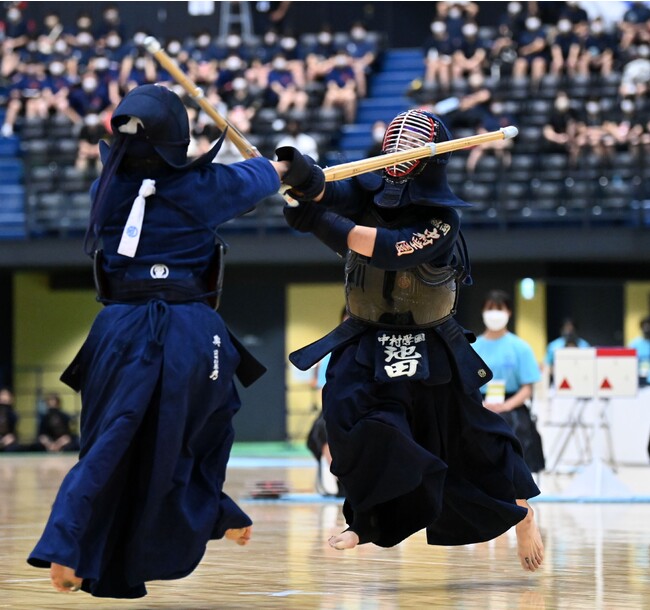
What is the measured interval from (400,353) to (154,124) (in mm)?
1586

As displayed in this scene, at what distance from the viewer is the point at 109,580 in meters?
5.02

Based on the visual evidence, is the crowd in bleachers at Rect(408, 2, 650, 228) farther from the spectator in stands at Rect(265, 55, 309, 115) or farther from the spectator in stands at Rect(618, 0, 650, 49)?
the spectator in stands at Rect(265, 55, 309, 115)

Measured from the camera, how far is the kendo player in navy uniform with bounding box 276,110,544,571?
5797mm

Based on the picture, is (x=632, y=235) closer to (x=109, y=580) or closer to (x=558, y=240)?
(x=558, y=240)

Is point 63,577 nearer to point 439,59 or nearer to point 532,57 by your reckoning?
point 532,57

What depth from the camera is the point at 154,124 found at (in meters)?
5.05

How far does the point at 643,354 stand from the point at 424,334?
40.7 feet

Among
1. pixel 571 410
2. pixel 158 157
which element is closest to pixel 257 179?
pixel 158 157

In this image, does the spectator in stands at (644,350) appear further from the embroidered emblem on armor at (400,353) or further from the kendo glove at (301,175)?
the kendo glove at (301,175)

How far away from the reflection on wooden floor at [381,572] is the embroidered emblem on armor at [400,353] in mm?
970

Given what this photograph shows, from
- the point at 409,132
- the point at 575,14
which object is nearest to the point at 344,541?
the point at 409,132

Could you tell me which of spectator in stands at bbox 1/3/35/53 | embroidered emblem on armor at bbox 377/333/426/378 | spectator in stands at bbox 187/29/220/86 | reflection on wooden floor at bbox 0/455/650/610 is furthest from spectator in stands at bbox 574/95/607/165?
embroidered emblem on armor at bbox 377/333/426/378

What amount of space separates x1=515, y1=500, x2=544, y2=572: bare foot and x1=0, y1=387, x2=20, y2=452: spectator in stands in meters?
15.8

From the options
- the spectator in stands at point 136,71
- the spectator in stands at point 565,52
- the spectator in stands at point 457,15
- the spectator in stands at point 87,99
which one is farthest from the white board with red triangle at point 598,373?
the spectator in stands at point 136,71
